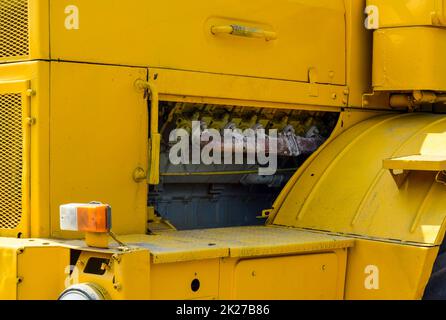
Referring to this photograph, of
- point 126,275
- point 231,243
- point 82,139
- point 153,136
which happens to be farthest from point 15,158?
point 231,243

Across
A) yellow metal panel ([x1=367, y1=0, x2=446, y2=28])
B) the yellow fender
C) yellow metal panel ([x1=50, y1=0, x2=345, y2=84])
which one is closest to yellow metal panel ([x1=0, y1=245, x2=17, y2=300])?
yellow metal panel ([x1=50, y1=0, x2=345, y2=84])

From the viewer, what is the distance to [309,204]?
17.0ft

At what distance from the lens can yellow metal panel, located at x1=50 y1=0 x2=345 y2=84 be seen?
14.6ft

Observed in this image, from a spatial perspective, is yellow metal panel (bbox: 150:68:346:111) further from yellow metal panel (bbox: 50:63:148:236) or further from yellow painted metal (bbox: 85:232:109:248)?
yellow painted metal (bbox: 85:232:109:248)

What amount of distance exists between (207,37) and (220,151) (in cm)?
66

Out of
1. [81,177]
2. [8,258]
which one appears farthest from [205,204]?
[8,258]

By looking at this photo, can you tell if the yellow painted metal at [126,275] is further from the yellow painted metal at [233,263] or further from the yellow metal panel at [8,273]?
the yellow metal panel at [8,273]

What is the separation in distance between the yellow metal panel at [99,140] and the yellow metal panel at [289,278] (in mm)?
668

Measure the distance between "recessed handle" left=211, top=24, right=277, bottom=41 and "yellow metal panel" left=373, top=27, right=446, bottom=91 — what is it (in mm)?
865

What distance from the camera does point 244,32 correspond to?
16.6 feet

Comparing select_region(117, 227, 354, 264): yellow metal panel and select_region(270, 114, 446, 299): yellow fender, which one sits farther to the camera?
select_region(270, 114, 446, 299): yellow fender

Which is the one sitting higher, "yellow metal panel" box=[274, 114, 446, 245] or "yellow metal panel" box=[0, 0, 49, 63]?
"yellow metal panel" box=[0, 0, 49, 63]

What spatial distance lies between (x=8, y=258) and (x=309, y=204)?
1849 millimetres

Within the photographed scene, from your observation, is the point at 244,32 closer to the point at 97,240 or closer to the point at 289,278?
the point at 289,278
